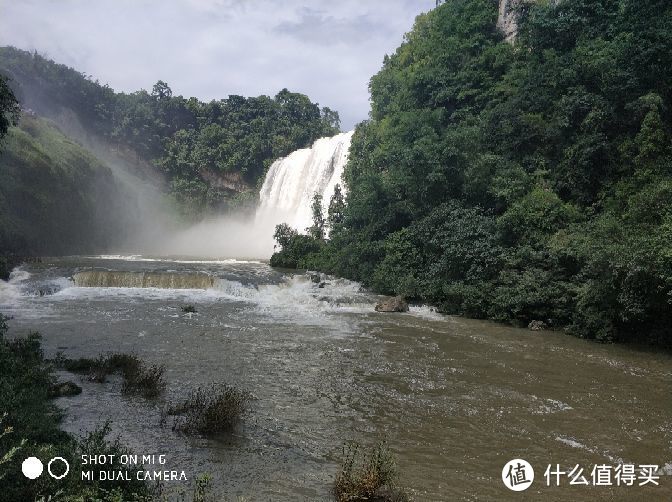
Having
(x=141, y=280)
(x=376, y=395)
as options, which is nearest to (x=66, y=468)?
(x=376, y=395)

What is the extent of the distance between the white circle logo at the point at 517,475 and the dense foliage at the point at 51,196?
99.2 feet

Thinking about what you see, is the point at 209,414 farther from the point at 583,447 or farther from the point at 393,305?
the point at 393,305

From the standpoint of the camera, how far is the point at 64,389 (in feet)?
26.1

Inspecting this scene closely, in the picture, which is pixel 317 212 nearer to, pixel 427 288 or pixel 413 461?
pixel 427 288

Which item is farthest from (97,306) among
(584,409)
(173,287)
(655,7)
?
(655,7)

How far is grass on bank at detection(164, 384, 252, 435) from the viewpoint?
263 inches

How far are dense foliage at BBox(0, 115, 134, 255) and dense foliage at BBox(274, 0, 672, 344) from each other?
16.8 m

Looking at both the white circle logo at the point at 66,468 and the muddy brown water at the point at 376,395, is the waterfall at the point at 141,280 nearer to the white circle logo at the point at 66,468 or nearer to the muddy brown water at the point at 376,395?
the muddy brown water at the point at 376,395

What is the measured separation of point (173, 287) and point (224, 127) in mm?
46289

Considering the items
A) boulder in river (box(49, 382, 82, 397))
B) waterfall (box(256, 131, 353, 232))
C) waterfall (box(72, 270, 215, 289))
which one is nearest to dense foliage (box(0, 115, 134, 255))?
waterfall (box(72, 270, 215, 289))

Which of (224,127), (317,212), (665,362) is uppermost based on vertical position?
(224,127)

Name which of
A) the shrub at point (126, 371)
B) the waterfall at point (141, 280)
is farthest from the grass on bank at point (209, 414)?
the waterfall at point (141, 280)

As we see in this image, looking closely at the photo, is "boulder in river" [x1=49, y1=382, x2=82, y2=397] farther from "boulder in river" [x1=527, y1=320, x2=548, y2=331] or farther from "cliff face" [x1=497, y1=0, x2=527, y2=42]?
"cliff face" [x1=497, y1=0, x2=527, y2=42]

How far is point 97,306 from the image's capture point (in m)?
16.9
